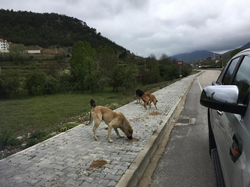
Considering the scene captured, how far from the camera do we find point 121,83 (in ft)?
79.8

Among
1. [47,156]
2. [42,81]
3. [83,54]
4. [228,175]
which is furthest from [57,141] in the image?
[83,54]

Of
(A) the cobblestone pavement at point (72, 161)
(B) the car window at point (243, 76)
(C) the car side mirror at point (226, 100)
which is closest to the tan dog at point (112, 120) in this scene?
(A) the cobblestone pavement at point (72, 161)

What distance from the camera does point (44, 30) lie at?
119 metres

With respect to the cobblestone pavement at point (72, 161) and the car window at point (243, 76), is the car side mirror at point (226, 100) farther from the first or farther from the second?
the cobblestone pavement at point (72, 161)

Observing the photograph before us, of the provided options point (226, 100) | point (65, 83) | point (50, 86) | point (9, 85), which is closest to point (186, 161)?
point (226, 100)

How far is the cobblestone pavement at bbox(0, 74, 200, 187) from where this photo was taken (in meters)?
3.34

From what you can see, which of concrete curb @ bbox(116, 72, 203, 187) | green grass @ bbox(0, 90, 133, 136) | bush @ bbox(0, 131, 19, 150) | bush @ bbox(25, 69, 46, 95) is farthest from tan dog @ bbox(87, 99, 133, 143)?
bush @ bbox(25, 69, 46, 95)

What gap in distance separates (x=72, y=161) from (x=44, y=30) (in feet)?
433

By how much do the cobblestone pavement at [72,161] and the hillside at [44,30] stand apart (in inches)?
4198

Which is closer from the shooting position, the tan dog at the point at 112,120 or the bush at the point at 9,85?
the tan dog at the point at 112,120

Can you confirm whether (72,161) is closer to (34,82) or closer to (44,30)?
(34,82)

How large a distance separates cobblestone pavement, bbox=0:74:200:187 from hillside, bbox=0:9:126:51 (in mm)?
106621

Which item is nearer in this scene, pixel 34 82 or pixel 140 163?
pixel 140 163

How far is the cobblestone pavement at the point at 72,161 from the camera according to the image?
132 inches
